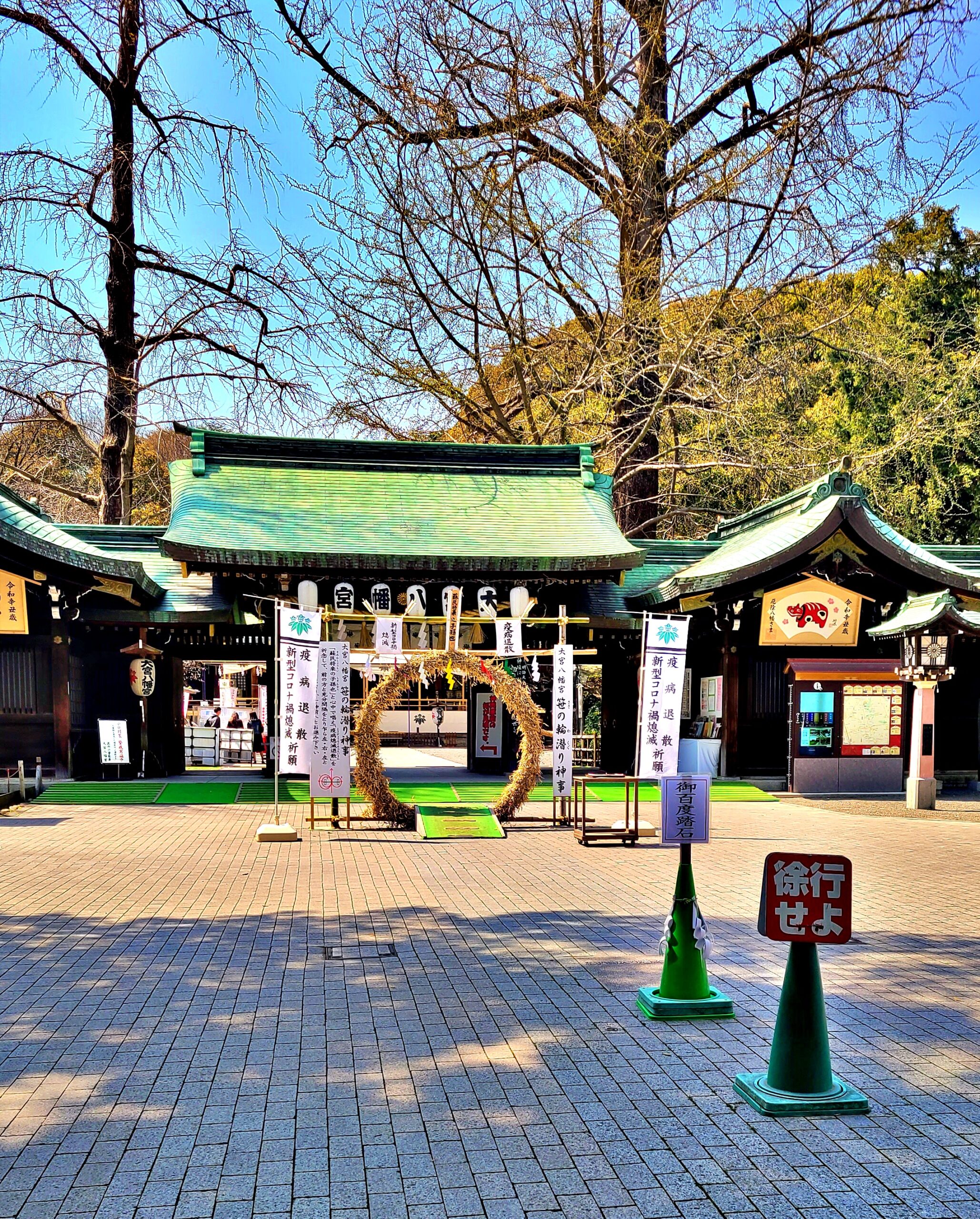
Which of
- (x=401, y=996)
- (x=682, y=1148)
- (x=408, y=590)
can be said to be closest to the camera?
(x=682, y=1148)

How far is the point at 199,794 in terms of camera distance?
18.7 meters

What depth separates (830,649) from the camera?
68.3 feet

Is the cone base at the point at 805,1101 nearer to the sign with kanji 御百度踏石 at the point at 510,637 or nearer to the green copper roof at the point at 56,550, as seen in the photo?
the sign with kanji 御百度踏石 at the point at 510,637

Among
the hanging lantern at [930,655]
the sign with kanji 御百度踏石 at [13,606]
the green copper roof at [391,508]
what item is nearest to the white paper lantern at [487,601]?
the green copper roof at [391,508]

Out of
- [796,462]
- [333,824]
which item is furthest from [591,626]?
[796,462]

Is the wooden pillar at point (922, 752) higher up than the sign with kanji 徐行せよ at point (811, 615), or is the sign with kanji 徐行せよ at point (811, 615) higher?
the sign with kanji 徐行せよ at point (811, 615)

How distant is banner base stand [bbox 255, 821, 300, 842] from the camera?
14.1m

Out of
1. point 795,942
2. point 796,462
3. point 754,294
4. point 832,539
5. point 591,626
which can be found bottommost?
point 795,942

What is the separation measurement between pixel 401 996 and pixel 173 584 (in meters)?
15.3

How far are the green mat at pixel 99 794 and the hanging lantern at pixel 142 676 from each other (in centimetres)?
173

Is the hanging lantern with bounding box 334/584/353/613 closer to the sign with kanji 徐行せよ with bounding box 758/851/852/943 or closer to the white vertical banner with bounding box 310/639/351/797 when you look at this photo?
the white vertical banner with bounding box 310/639/351/797

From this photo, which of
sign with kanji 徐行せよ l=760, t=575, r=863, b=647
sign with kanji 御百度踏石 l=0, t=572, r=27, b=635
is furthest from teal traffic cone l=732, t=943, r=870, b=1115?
sign with kanji 御百度踏石 l=0, t=572, r=27, b=635

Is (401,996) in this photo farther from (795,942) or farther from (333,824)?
(333,824)

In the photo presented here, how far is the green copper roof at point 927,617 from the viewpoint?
17.6m
